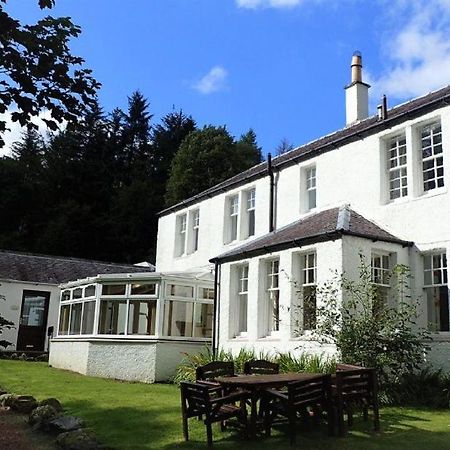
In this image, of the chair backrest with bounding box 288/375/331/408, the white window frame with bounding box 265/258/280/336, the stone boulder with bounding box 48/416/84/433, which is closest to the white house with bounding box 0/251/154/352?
the white window frame with bounding box 265/258/280/336

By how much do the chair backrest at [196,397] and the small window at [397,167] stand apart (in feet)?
28.1

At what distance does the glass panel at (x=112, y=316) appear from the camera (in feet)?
57.7

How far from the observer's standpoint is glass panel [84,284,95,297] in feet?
63.1

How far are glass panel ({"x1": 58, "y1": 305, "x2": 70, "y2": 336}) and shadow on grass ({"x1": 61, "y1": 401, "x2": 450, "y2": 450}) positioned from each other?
11.8 meters

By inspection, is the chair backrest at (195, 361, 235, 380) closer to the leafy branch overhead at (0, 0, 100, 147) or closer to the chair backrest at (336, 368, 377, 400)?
the chair backrest at (336, 368, 377, 400)

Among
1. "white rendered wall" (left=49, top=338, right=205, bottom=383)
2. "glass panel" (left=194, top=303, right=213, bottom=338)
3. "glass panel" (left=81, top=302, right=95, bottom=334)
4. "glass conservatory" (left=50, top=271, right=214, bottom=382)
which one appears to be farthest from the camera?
"glass panel" (left=81, top=302, right=95, bottom=334)

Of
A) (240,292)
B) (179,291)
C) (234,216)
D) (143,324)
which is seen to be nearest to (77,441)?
(240,292)

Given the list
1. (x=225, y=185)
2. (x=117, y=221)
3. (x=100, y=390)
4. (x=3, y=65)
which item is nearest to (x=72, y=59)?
(x=3, y=65)

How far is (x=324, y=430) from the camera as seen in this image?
839 cm

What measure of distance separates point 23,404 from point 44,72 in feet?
24.5

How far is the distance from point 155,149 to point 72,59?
4742 cm

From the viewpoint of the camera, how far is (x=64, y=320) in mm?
21734

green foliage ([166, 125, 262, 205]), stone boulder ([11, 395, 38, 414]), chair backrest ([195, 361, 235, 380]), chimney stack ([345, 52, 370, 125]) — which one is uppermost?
green foliage ([166, 125, 262, 205])

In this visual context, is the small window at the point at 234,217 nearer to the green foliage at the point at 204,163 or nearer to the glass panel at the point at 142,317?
the glass panel at the point at 142,317
